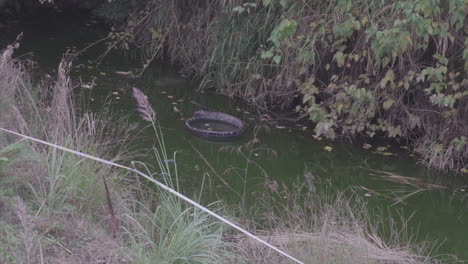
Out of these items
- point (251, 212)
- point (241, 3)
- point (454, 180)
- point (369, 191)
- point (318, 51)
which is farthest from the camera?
point (241, 3)

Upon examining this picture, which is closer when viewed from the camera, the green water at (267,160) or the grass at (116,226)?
the grass at (116,226)

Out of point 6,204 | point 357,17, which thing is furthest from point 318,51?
point 6,204

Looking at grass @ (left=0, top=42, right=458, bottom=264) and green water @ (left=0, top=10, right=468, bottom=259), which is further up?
grass @ (left=0, top=42, right=458, bottom=264)

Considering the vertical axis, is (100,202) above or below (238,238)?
above

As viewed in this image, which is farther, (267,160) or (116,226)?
(267,160)

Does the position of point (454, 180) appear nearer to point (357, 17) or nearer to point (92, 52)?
point (357, 17)

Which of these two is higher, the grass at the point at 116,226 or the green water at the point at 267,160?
the grass at the point at 116,226

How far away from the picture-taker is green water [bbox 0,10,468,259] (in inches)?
191

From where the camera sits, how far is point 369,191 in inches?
203

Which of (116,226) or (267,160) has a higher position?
(116,226)

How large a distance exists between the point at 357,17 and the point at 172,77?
3144 mm

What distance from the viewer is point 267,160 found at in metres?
5.74

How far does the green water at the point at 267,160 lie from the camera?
191 inches

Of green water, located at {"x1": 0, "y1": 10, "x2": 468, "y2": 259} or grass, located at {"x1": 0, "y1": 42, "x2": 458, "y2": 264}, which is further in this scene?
green water, located at {"x1": 0, "y1": 10, "x2": 468, "y2": 259}
